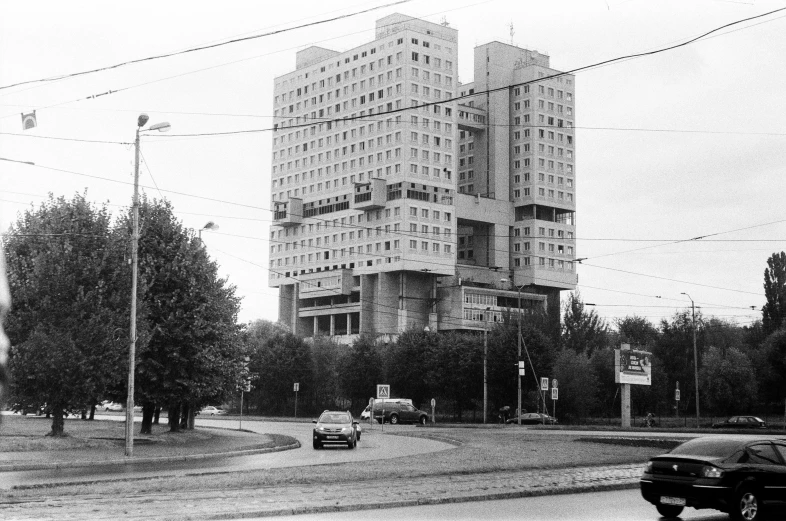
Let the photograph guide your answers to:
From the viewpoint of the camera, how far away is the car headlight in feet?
50.2

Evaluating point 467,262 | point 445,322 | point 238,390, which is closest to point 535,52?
point 467,262

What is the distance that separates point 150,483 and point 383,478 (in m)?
5.38

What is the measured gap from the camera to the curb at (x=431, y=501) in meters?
14.7

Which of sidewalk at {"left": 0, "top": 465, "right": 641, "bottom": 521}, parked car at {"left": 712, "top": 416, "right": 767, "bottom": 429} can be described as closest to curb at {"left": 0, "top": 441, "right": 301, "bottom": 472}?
sidewalk at {"left": 0, "top": 465, "right": 641, "bottom": 521}

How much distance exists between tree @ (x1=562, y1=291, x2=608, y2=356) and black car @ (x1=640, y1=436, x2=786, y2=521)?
87.7 metres

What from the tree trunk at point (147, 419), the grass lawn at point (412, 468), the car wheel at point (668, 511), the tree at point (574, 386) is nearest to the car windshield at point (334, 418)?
the grass lawn at point (412, 468)

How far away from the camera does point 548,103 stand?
16750 cm

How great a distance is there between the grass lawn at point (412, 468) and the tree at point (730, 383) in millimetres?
53888

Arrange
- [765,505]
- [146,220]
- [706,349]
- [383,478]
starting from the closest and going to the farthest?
[765,505] < [383,478] < [146,220] < [706,349]

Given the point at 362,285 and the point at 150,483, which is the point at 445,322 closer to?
the point at 362,285

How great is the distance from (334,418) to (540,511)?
24.2 m

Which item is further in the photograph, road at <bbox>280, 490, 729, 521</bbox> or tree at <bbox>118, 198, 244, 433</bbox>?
tree at <bbox>118, 198, 244, 433</bbox>

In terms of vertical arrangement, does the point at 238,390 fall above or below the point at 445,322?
below

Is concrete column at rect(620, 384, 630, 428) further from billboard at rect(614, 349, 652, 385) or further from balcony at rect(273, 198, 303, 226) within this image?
balcony at rect(273, 198, 303, 226)
